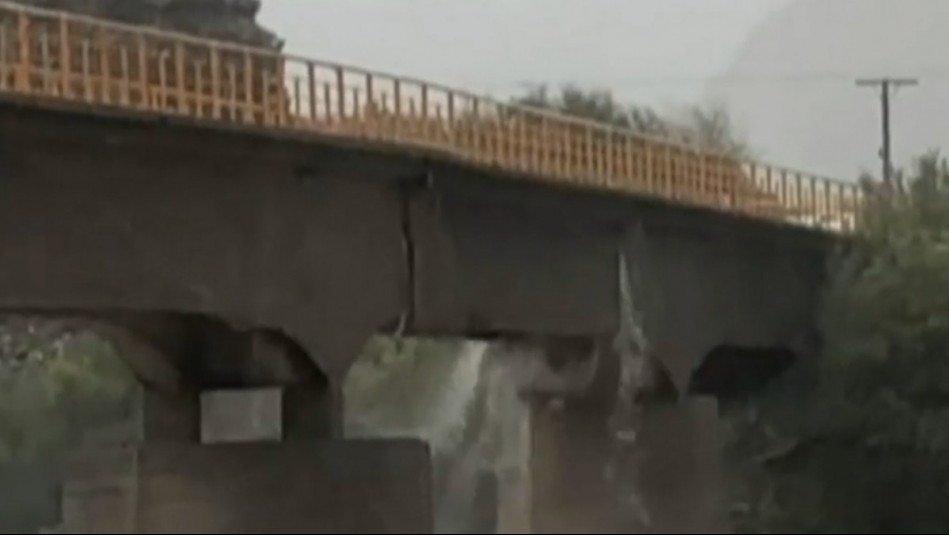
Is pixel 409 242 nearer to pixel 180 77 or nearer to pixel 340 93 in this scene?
pixel 340 93

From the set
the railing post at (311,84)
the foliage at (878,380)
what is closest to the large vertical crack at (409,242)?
the railing post at (311,84)

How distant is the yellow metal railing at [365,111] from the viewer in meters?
15.8

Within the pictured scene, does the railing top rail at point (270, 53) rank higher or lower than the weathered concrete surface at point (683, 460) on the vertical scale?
higher


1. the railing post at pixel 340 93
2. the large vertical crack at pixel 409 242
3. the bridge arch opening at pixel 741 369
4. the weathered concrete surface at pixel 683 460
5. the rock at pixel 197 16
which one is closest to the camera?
the weathered concrete surface at pixel 683 460

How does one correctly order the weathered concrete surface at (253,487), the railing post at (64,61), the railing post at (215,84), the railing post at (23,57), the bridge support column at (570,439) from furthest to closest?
the railing post at (215,84) < the railing post at (64,61) < the railing post at (23,57) < the weathered concrete surface at (253,487) < the bridge support column at (570,439)

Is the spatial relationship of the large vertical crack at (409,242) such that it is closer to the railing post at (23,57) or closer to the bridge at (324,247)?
the bridge at (324,247)

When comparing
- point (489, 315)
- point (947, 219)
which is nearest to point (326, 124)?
point (489, 315)

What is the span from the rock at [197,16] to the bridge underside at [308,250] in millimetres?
4202

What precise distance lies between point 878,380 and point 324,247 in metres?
7.58

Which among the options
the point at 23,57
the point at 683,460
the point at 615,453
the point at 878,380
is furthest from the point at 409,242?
the point at 615,453

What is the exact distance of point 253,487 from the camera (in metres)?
11.7

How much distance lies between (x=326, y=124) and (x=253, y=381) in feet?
8.09

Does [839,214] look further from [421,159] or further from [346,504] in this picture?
[346,504]

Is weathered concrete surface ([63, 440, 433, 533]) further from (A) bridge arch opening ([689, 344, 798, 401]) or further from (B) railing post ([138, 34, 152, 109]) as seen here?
(A) bridge arch opening ([689, 344, 798, 401])
